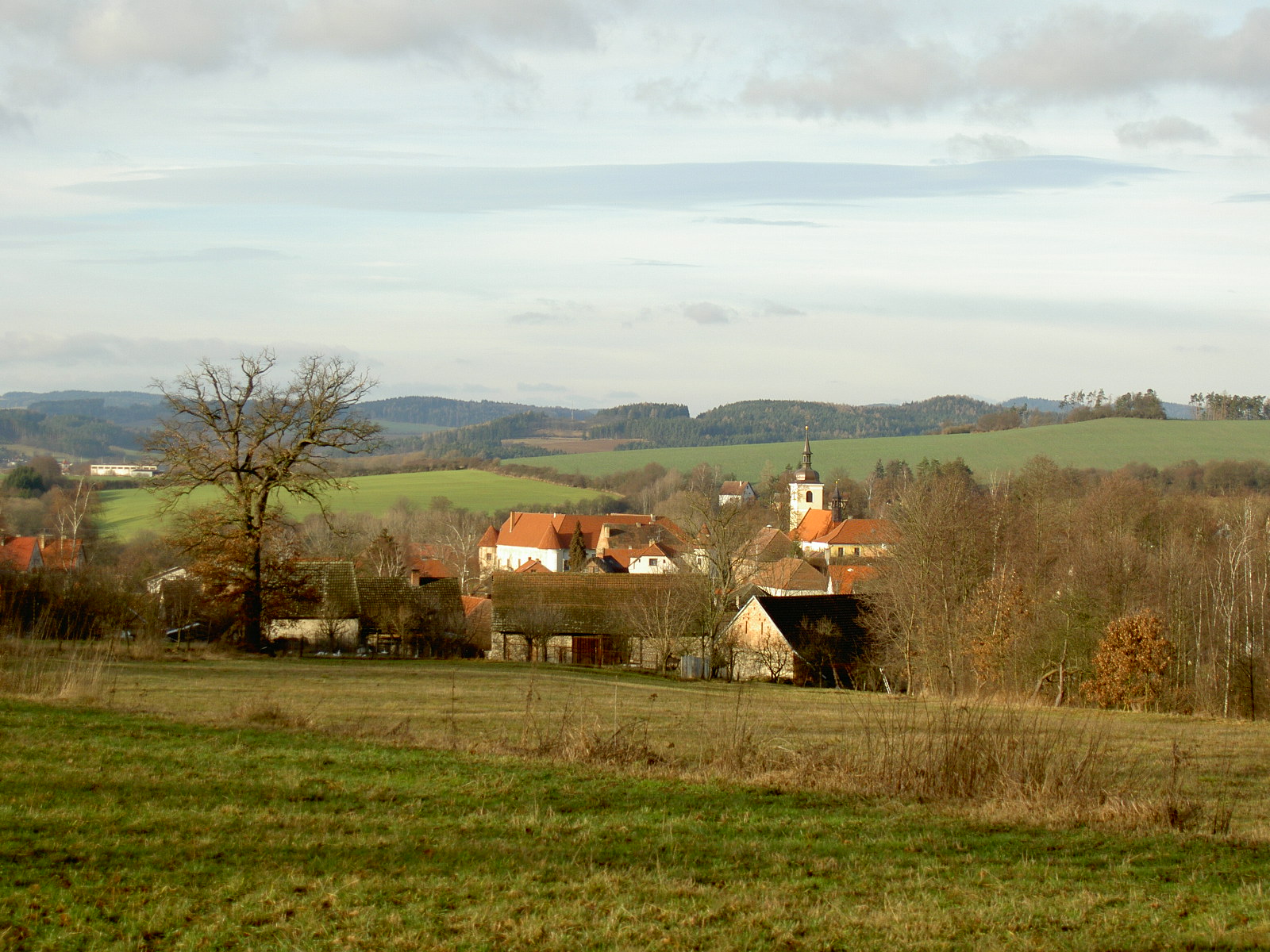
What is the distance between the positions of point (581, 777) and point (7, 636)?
15.5 meters

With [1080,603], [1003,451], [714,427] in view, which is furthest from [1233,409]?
[1080,603]

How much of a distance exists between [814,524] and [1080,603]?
74.7 metres

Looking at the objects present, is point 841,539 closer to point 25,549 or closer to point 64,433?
point 25,549

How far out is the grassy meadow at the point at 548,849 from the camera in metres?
5.65

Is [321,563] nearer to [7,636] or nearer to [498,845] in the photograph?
[7,636]

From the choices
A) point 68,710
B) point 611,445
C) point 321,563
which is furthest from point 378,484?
point 68,710

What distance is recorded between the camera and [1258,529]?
161 feet

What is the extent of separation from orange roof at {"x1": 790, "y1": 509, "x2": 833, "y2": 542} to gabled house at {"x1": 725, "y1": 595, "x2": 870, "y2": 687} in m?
59.0

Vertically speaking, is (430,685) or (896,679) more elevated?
(430,685)

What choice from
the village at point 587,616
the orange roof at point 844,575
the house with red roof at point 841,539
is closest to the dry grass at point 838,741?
the village at point 587,616

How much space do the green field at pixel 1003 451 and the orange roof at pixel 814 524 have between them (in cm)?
1678

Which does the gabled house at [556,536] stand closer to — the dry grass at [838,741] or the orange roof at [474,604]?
the orange roof at [474,604]

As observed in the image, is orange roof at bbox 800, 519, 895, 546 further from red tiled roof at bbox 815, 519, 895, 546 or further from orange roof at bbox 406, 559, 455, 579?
orange roof at bbox 406, 559, 455, 579

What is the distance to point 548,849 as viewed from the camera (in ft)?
23.5
